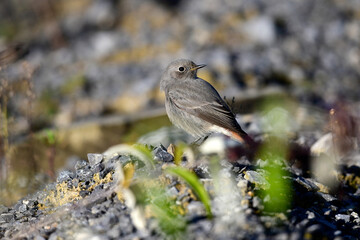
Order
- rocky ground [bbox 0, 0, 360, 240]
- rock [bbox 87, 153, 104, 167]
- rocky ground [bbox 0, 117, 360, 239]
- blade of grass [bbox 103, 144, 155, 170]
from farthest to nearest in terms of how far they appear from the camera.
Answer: rock [bbox 87, 153, 104, 167] < blade of grass [bbox 103, 144, 155, 170] < rocky ground [bbox 0, 0, 360, 240] < rocky ground [bbox 0, 117, 360, 239]

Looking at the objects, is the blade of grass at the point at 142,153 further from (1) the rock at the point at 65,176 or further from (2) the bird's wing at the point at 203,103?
(2) the bird's wing at the point at 203,103

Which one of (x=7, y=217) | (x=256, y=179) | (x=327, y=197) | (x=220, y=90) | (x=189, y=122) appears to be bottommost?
(x=327, y=197)

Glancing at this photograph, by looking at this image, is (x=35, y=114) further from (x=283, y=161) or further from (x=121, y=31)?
(x=283, y=161)

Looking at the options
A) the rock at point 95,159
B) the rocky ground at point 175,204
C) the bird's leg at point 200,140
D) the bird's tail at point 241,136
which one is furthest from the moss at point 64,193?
the bird's leg at point 200,140

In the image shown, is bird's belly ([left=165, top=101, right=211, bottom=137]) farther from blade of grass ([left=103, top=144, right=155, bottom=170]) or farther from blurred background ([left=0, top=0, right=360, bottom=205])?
blade of grass ([left=103, top=144, right=155, bottom=170])

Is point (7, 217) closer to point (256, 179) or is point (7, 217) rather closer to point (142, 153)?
point (142, 153)

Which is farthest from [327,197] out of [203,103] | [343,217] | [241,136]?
[203,103]

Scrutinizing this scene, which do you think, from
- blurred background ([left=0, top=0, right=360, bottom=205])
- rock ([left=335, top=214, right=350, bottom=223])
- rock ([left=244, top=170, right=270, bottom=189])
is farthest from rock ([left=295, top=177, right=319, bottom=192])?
blurred background ([left=0, top=0, right=360, bottom=205])

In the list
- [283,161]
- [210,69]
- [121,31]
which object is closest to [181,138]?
[283,161]
